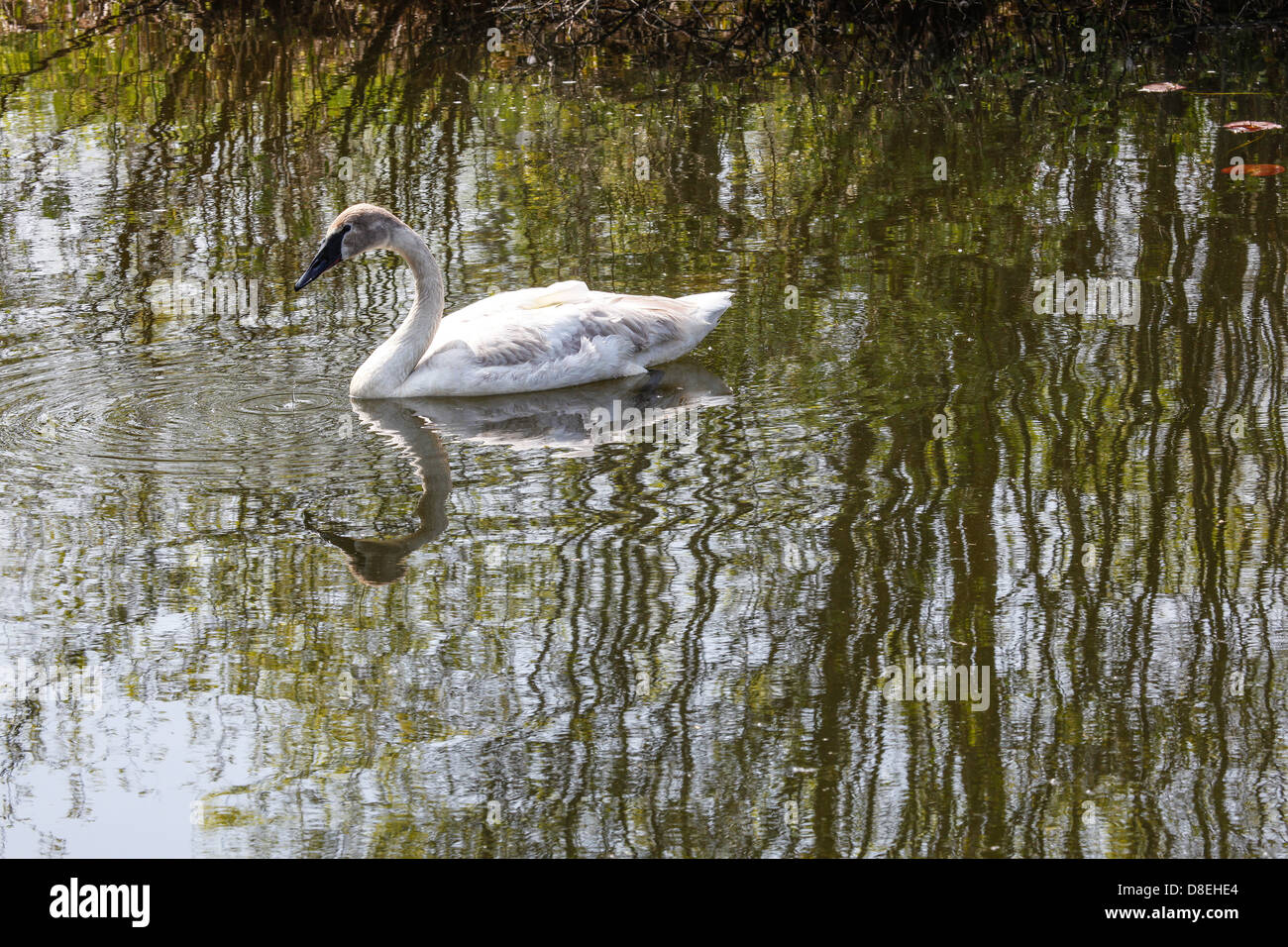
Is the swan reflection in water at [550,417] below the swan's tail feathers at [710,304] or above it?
below

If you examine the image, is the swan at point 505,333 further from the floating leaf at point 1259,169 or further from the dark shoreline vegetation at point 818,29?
the dark shoreline vegetation at point 818,29

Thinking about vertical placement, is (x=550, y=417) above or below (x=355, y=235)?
below

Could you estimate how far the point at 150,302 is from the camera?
10.9 meters

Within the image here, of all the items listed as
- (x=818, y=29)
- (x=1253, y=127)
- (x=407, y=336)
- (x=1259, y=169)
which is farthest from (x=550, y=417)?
(x=818, y=29)

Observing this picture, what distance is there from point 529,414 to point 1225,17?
12312mm

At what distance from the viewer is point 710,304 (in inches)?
394

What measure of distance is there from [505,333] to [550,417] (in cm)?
62

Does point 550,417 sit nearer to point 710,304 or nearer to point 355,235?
point 710,304

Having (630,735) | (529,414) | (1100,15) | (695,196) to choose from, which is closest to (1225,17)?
(1100,15)

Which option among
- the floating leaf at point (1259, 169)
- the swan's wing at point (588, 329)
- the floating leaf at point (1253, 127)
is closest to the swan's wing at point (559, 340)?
the swan's wing at point (588, 329)

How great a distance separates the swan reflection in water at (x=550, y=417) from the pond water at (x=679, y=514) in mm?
37

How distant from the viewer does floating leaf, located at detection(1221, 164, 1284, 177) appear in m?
12.6

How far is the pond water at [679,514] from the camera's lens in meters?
5.57
